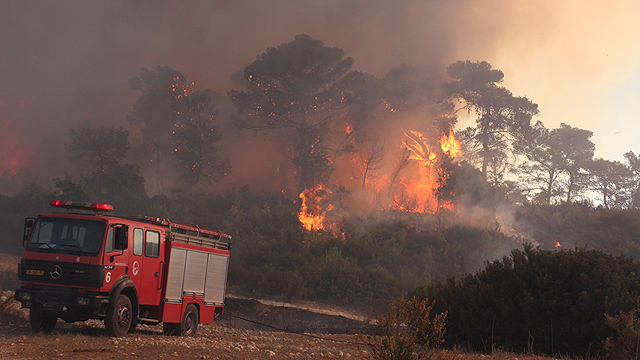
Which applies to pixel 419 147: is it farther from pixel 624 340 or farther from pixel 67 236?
pixel 67 236

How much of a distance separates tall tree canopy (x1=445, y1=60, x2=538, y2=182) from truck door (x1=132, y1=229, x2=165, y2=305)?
48275 millimetres

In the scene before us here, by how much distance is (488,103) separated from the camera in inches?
2191

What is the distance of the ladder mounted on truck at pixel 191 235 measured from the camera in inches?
477

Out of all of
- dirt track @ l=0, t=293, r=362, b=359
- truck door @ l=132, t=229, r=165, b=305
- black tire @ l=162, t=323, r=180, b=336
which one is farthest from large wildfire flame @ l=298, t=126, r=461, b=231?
dirt track @ l=0, t=293, r=362, b=359

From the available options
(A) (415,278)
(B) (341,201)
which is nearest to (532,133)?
(B) (341,201)

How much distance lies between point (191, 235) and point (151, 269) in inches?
75.6

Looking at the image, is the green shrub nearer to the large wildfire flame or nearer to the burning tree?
the large wildfire flame

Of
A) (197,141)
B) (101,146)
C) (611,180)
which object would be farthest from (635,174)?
(101,146)

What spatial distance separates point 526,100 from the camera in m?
55.8

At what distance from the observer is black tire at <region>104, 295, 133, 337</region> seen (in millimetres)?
10508

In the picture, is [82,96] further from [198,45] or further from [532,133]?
[532,133]

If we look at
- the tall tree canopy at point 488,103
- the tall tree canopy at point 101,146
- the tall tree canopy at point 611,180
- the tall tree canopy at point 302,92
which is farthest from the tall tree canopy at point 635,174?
the tall tree canopy at point 101,146

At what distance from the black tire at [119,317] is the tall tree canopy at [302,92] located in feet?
134

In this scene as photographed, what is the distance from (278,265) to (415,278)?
29.5 ft
